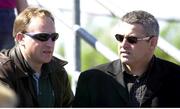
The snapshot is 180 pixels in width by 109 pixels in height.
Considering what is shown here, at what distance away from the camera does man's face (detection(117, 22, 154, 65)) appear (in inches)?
149

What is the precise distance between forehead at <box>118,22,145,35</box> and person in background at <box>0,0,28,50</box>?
1.15 meters

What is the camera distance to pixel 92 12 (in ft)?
24.1

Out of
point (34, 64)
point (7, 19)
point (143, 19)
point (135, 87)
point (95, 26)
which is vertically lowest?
point (95, 26)

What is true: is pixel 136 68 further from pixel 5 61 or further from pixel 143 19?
pixel 5 61

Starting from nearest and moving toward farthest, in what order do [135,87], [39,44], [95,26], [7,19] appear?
[135,87]
[39,44]
[7,19]
[95,26]

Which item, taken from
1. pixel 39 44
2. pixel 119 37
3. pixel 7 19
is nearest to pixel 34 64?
pixel 39 44

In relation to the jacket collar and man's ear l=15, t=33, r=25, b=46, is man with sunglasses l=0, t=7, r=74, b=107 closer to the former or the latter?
man's ear l=15, t=33, r=25, b=46

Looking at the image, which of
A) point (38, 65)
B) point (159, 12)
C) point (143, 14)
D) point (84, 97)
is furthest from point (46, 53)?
point (159, 12)

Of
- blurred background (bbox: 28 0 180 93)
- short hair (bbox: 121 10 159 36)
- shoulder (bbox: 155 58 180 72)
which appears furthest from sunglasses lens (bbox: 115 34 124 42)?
blurred background (bbox: 28 0 180 93)

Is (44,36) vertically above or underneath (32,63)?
above

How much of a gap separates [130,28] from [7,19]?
4.08 feet

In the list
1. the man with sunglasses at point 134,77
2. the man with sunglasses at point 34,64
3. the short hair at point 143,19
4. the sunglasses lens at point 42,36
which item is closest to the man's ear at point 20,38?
the man with sunglasses at point 34,64

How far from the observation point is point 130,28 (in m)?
3.83

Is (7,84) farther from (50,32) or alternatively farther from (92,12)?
(92,12)
